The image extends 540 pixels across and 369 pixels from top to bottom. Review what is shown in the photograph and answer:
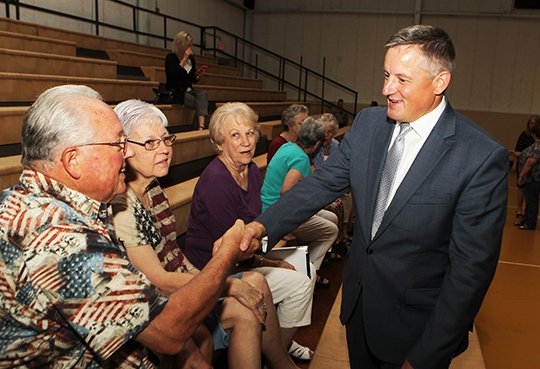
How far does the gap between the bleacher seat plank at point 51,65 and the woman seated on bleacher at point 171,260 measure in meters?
2.41

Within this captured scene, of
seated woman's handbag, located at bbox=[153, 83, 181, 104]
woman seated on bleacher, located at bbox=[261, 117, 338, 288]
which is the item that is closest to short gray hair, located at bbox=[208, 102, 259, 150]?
woman seated on bleacher, located at bbox=[261, 117, 338, 288]

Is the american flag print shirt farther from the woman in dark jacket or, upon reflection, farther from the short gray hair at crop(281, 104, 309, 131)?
the woman in dark jacket

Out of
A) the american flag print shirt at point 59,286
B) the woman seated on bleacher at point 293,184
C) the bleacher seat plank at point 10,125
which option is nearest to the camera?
the american flag print shirt at point 59,286

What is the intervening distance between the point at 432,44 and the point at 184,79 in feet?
13.2

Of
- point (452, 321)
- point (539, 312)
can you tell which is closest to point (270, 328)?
point (452, 321)

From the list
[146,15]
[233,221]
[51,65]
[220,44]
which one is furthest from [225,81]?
[233,221]

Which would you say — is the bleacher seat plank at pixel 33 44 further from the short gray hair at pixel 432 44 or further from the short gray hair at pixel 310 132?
the short gray hair at pixel 432 44

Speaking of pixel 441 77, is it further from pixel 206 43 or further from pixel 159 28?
pixel 206 43

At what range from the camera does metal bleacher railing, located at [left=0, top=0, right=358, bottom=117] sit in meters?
7.19

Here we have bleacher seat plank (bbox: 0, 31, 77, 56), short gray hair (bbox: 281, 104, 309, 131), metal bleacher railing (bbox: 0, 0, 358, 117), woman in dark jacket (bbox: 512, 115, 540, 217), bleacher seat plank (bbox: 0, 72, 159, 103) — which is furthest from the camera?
metal bleacher railing (bbox: 0, 0, 358, 117)

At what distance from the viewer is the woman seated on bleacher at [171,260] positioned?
1667mm

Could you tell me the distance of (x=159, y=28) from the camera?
8578 mm

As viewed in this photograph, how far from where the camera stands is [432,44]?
1.20 meters

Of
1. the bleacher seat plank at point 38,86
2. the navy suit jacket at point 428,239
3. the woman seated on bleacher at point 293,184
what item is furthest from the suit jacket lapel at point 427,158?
the bleacher seat plank at point 38,86
